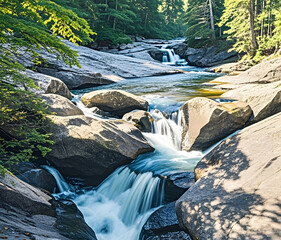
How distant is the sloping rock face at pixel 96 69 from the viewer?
16.1 meters

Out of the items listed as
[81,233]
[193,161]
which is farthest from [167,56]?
[81,233]

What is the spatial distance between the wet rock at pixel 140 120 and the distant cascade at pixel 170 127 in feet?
0.80

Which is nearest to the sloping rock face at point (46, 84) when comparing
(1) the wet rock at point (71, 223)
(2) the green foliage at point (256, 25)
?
(1) the wet rock at point (71, 223)

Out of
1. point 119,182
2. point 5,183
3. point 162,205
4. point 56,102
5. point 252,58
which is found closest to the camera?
point 5,183

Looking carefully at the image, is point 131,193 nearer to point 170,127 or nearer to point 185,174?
point 185,174

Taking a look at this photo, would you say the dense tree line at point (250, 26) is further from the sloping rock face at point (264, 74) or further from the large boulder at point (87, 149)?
the large boulder at point (87, 149)

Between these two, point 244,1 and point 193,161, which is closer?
point 193,161

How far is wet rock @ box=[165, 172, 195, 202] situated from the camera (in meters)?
5.53

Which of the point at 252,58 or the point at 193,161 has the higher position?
the point at 252,58

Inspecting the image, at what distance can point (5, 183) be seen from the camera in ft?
14.3

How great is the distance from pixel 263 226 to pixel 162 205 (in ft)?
9.22

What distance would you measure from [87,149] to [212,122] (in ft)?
12.4

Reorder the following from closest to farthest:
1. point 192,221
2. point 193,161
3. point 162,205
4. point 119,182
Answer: point 192,221, point 162,205, point 119,182, point 193,161

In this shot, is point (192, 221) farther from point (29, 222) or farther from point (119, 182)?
point (119, 182)
